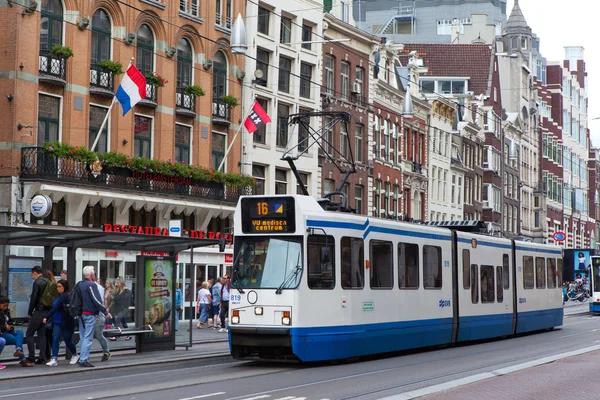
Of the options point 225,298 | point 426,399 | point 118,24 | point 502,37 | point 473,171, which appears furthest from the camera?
point 502,37

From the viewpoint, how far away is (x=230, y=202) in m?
42.6

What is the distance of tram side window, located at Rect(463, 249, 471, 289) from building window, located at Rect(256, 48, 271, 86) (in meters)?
20.1

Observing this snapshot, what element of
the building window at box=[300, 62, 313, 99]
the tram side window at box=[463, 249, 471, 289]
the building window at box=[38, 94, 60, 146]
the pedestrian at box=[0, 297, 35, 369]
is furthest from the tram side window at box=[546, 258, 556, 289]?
the pedestrian at box=[0, 297, 35, 369]

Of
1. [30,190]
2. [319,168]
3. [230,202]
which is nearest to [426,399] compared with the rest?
[30,190]

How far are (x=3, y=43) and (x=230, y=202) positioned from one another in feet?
40.8

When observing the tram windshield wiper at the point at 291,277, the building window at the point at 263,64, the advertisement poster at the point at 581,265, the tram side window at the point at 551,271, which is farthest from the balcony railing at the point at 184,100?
the advertisement poster at the point at 581,265

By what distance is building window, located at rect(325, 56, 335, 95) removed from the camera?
51.4 metres

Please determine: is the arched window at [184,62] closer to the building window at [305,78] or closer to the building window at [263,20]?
the building window at [263,20]

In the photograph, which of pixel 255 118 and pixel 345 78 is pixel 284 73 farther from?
pixel 255 118

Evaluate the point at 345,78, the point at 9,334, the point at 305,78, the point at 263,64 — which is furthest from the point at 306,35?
the point at 9,334

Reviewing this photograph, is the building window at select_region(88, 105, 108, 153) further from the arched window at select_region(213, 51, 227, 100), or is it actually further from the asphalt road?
the asphalt road

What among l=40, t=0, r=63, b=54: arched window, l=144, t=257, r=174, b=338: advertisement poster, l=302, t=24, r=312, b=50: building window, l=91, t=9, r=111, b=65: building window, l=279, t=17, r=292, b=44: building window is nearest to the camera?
l=144, t=257, r=174, b=338: advertisement poster

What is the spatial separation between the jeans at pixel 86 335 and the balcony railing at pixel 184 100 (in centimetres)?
2059

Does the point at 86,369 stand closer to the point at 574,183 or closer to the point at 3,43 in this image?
the point at 3,43
